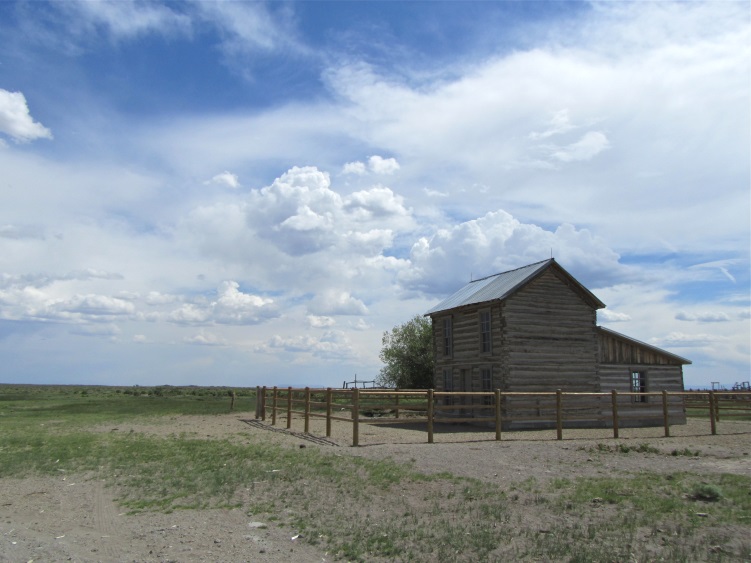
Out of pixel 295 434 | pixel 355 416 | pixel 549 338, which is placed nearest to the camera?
pixel 355 416

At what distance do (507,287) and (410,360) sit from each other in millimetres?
28024

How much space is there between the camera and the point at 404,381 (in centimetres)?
5303

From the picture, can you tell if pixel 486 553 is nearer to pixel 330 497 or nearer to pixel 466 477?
pixel 330 497

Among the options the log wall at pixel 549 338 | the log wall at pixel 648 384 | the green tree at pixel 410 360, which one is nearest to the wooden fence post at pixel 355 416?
the log wall at pixel 549 338

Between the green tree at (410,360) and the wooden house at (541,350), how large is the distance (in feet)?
75.9

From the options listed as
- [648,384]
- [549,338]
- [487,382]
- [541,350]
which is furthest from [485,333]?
[648,384]

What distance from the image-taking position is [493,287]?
2794cm

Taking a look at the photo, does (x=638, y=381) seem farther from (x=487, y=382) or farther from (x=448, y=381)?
(x=448, y=381)

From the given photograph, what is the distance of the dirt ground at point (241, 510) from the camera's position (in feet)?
24.2

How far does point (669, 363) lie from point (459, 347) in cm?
1037

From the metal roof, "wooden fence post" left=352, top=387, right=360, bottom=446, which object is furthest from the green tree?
"wooden fence post" left=352, top=387, right=360, bottom=446

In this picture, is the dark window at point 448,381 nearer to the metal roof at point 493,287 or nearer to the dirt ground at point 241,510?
the metal roof at point 493,287

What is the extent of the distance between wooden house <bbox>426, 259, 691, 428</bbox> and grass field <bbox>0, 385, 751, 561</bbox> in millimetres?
12474

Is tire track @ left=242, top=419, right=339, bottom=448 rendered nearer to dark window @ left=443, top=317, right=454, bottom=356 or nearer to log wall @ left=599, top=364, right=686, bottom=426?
dark window @ left=443, top=317, right=454, bottom=356
